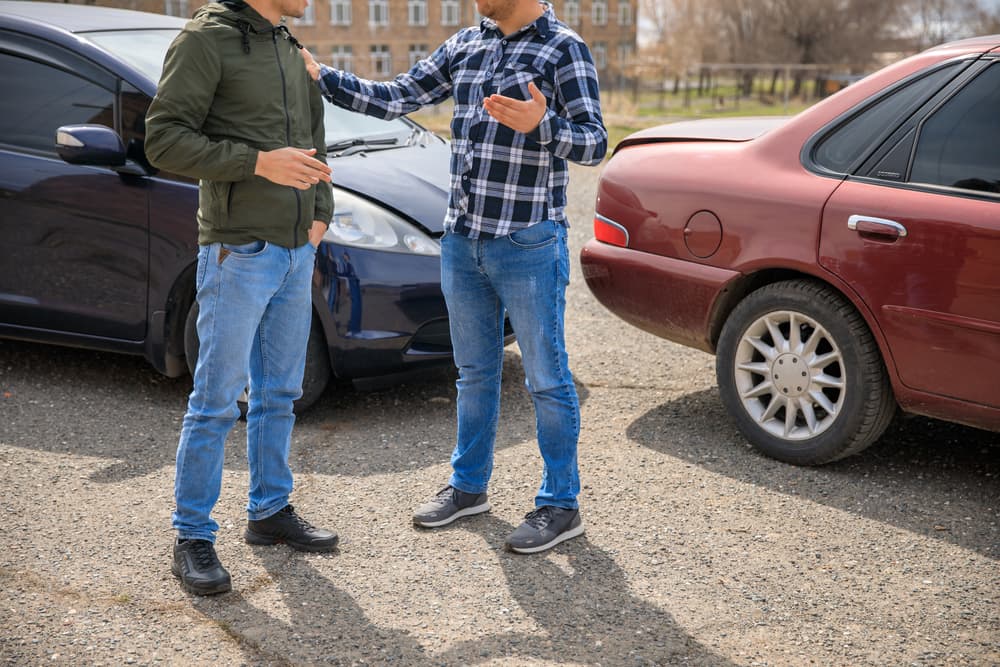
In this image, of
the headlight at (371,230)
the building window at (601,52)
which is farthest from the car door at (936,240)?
the building window at (601,52)

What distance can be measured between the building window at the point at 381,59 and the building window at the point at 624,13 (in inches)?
653

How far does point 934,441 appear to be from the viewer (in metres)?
4.62

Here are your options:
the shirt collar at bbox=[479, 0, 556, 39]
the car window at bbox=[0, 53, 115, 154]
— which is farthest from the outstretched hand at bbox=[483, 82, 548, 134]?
the car window at bbox=[0, 53, 115, 154]

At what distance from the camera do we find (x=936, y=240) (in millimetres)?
3783

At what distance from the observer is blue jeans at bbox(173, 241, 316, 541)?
3250 millimetres

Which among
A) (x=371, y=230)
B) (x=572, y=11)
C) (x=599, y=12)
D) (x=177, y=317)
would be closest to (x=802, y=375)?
(x=371, y=230)

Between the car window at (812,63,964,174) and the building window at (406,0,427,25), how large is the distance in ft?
211

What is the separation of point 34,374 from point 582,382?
2723mm

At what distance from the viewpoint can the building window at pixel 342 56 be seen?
6284 cm

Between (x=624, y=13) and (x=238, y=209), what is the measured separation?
239 ft

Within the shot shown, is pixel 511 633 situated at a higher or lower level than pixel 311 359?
lower

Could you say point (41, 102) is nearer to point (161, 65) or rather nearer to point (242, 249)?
point (161, 65)

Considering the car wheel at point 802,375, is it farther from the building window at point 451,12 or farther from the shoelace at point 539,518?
the building window at point 451,12

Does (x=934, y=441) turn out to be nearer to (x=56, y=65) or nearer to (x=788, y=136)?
(x=788, y=136)
